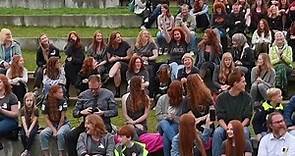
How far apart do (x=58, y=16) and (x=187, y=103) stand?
838 centimetres

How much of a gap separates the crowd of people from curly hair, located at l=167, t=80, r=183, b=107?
0.6 inches

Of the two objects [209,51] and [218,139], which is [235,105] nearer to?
[218,139]

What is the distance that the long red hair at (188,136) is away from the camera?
9.90 m

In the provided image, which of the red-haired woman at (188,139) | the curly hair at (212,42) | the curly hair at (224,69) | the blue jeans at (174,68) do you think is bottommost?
the red-haired woman at (188,139)

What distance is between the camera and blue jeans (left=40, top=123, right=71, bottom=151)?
11.1 meters

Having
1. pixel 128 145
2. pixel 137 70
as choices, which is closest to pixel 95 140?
pixel 128 145

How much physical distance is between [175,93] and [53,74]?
2.77 meters

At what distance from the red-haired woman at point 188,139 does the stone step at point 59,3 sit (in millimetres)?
10579

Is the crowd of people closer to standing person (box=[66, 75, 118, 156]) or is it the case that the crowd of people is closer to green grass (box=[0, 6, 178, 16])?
standing person (box=[66, 75, 118, 156])

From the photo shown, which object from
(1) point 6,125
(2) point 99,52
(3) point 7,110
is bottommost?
(1) point 6,125

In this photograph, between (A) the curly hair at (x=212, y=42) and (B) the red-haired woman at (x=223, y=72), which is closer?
(B) the red-haired woman at (x=223, y=72)

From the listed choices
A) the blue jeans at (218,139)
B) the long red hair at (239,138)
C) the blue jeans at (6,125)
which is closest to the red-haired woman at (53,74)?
the blue jeans at (6,125)

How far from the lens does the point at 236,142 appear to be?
9641 millimetres

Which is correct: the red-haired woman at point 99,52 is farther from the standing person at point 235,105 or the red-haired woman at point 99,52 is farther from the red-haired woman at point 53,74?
the standing person at point 235,105
